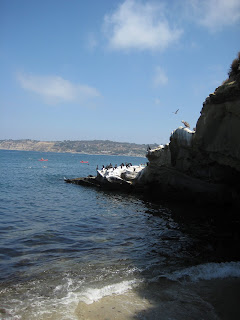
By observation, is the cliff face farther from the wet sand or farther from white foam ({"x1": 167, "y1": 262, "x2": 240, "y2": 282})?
the wet sand

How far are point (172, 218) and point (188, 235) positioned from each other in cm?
458

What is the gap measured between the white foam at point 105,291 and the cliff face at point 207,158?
33.4ft

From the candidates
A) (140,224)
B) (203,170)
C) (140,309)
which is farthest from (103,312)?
(203,170)

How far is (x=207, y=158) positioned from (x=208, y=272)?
1338cm

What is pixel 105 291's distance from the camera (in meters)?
8.45

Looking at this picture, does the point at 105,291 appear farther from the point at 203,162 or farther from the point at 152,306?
the point at 203,162

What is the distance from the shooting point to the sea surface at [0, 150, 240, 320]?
24.5 ft

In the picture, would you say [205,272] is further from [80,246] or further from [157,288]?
[80,246]

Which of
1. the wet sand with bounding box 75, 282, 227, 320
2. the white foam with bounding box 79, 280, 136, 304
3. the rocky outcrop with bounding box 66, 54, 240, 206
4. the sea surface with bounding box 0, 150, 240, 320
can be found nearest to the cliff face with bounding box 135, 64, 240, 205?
the rocky outcrop with bounding box 66, 54, 240, 206

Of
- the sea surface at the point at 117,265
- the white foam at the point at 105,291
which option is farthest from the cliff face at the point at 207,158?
the white foam at the point at 105,291

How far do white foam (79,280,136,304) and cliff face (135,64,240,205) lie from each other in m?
10.2

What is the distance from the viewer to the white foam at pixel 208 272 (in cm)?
945

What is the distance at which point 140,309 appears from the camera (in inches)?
291

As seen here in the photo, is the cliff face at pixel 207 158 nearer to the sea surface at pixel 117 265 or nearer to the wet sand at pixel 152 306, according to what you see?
the sea surface at pixel 117 265
